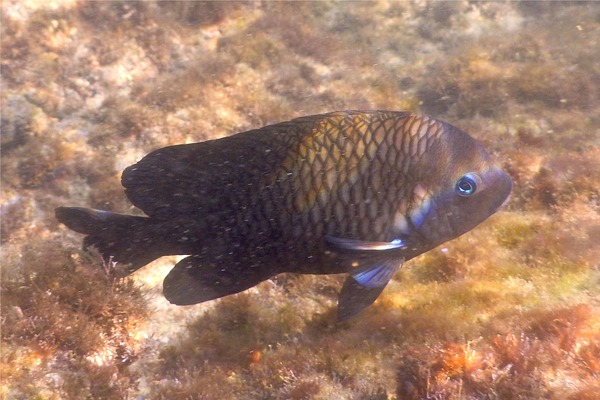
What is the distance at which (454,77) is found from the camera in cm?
704

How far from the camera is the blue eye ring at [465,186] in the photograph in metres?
2.85

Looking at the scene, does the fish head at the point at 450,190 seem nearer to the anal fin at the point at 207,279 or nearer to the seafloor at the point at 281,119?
the seafloor at the point at 281,119

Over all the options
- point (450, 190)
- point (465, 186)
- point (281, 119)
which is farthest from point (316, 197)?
point (281, 119)

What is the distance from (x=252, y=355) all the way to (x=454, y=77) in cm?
568

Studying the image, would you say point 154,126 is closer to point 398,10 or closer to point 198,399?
point 198,399

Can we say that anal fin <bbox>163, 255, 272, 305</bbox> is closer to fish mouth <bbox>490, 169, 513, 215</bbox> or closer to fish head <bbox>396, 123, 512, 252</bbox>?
fish head <bbox>396, 123, 512, 252</bbox>

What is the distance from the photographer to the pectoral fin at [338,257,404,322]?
2.86 m

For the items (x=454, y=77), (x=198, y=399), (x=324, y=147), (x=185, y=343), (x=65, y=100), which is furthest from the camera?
(x=454, y=77)

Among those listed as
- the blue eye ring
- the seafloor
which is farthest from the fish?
the seafloor

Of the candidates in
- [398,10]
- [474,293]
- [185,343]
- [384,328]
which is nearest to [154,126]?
[185,343]

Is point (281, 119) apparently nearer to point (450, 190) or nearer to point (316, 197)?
point (316, 197)

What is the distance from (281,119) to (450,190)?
3.50m

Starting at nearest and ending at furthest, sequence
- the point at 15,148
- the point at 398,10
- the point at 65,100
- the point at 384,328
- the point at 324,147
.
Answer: the point at 324,147
the point at 384,328
the point at 15,148
the point at 65,100
the point at 398,10

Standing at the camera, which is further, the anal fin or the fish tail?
the fish tail
